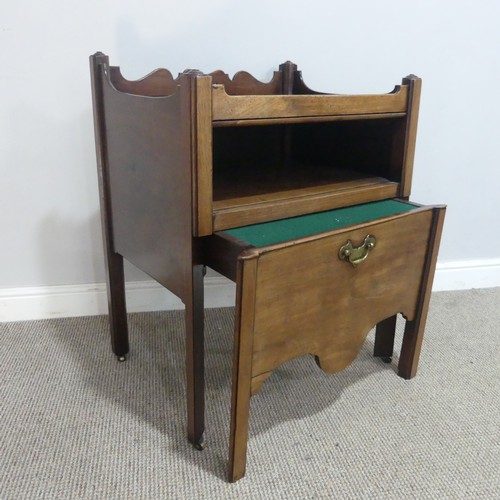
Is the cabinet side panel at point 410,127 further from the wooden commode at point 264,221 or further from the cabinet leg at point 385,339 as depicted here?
the cabinet leg at point 385,339

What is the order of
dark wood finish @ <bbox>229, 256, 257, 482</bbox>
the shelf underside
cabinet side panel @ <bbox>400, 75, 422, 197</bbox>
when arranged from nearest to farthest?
dark wood finish @ <bbox>229, 256, 257, 482</bbox>, the shelf underside, cabinet side panel @ <bbox>400, 75, 422, 197</bbox>

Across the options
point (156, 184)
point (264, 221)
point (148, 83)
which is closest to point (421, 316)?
point (264, 221)

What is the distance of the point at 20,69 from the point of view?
1142mm

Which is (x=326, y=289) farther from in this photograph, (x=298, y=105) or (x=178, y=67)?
(x=178, y=67)

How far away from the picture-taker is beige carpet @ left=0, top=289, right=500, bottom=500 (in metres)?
0.83

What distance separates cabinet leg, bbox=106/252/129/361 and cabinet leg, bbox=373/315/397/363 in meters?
0.59

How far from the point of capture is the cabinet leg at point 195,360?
0.82m

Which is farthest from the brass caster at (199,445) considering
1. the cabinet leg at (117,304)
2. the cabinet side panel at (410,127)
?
the cabinet side panel at (410,127)

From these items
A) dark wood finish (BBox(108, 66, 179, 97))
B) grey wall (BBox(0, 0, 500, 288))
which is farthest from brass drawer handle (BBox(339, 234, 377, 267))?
grey wall (BBox(0, 0, 500, 288))

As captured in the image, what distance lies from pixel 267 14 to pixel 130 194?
602 millimetres

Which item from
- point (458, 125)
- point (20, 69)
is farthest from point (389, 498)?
point (20, 69)

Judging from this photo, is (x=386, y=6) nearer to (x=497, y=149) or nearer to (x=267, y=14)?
(x=267, y=14)

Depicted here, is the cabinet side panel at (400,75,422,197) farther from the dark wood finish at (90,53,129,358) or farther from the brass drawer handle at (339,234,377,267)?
the dark wood finish at (90,53,129,358)

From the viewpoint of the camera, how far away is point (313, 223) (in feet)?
2.76
